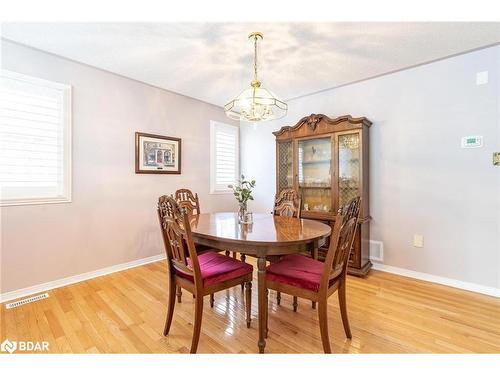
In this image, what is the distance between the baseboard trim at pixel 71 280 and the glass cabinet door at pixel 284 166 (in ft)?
6.81

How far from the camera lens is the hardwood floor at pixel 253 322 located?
1.60 m

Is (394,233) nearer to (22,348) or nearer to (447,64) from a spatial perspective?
(447,64)

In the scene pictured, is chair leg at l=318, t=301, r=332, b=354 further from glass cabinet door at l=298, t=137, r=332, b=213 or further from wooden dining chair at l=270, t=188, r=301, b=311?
glass cabinet door at l=298, t=137, r=332, b=213

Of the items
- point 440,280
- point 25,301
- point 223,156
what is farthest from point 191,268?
point 223,156

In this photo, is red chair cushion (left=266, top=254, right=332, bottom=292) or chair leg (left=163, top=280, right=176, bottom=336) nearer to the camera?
red chair cushion (left=266, top=254, right=332, bottom=292)

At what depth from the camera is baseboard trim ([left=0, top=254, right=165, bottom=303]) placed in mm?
2233

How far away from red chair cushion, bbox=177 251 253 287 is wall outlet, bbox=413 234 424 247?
6.93ft

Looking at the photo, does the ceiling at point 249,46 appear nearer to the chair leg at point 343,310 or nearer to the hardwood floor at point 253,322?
the chair leg at point 343,310

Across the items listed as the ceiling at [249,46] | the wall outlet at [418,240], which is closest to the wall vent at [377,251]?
the wall outlet at [418,240]

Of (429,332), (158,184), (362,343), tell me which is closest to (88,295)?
(158,184)

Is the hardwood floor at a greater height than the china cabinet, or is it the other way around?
the china cabinet

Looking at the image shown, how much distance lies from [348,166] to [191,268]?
227 centimetres

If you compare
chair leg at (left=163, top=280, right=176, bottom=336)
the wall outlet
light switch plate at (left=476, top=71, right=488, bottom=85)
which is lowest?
chair leg at (left=163, top=280, right=176, bottom=336)

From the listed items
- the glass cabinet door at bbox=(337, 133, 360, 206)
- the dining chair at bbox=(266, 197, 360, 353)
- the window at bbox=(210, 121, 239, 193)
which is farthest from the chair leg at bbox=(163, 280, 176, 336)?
the window at bbox=(210, 121, 239, 193)
